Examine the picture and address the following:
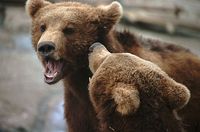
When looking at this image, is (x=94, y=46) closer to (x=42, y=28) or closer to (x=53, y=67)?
(x=53, y=67)

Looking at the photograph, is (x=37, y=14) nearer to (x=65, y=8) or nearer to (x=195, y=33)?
(x=65, y=8)

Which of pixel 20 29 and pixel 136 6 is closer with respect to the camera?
pixel 20 29

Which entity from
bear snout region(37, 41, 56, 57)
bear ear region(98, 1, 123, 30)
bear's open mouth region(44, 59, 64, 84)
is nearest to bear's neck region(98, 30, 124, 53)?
bear ear region(98, 1, 123, 30)

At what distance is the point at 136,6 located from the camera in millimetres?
14273

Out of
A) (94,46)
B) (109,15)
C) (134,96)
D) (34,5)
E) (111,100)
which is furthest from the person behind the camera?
(34,5)

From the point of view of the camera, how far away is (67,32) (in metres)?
6.70

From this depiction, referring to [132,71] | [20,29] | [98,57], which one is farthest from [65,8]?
[20,29]

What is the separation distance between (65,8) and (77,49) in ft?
1.54

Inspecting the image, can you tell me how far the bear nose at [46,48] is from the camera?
252 inches

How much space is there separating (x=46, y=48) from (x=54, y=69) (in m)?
0.29

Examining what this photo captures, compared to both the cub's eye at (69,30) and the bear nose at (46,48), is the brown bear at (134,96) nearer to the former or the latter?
the bear nose at (46,48)

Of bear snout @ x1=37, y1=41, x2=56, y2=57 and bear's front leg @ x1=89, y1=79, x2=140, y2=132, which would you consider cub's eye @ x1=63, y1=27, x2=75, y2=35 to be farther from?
bear's front leg @ x1=89, y1=79, x2=140, y2=132

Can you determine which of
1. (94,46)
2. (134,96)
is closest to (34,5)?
(94,46)

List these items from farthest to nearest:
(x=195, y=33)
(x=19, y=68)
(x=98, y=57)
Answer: (x=195, y=33) → (x=19, y=68) → (x=98, y=57)
